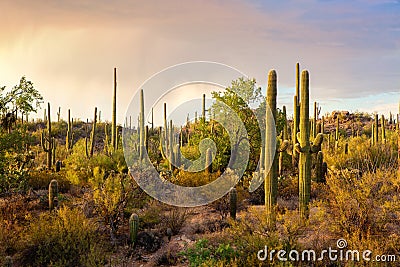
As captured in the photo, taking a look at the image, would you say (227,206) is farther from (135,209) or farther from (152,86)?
(152,86)

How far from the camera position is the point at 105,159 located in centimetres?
1848

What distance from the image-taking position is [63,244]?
794 cm

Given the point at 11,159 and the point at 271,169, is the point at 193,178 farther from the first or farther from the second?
the point at 11,159

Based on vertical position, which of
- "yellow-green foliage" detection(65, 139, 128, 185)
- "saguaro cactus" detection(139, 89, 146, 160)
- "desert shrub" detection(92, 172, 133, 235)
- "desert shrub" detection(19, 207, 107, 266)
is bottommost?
"desert shrub" detection(19, 207, 107, 266)

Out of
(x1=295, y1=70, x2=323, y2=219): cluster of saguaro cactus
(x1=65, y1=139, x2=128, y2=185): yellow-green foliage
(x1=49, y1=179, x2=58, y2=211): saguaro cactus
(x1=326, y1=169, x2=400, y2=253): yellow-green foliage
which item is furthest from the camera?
(x1=65, y1=139, x2=128, y2=185): yellow-green foliage

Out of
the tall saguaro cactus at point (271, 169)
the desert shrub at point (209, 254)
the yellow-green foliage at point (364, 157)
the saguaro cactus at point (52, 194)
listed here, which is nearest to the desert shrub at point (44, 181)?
the saguaro cactus at point (52, 194)

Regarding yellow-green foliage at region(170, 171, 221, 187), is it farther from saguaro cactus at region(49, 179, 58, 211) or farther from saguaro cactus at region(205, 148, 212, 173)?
saguaro cactus at region(49, 179, 58, 211)

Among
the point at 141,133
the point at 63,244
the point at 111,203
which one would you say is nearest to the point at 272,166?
the point at 111,203

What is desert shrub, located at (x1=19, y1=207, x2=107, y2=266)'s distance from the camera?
785cm

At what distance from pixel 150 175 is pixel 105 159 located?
17.0 feet

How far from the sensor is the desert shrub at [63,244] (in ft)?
25.8

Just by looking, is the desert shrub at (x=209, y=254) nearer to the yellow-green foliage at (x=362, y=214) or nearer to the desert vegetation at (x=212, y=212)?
the desert vegetation at (x=212, y=212)

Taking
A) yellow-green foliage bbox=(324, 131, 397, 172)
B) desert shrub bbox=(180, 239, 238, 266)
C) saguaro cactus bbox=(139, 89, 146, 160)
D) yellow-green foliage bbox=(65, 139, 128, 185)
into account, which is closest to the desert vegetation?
desert shrub bbox=(180, 239, 238, 266)

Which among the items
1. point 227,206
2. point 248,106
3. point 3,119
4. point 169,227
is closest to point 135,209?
point 169,227
